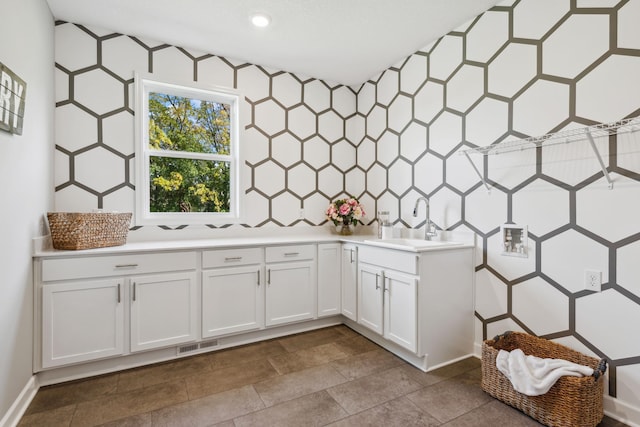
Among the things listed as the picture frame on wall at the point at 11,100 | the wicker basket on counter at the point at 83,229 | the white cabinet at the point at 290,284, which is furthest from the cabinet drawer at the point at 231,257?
the picture frame on wall at the point at 11,100

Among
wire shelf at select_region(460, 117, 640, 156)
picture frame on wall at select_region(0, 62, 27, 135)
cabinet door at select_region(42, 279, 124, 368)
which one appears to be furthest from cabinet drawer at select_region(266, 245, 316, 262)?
picture frame on wall at select_region(0, 62, 27, 135)

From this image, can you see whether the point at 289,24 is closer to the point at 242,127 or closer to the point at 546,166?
the point at 242,127

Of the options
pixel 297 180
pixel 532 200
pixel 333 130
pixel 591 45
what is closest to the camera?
pixel 591 45

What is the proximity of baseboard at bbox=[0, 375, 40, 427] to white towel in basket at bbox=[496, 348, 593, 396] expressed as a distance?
252cm

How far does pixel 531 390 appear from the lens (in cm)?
162

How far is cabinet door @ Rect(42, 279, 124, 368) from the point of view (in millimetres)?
1973

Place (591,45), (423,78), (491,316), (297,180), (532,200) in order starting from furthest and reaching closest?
1. (297,180)
2. (423,78)
3. (491,316)
4. (532,200)
5. (591,45)

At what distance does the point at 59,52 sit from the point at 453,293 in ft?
11.2

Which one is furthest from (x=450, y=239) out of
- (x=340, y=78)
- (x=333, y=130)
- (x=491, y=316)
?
(x=340, y=78)

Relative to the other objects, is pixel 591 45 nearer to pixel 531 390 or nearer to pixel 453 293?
pixel 453 293

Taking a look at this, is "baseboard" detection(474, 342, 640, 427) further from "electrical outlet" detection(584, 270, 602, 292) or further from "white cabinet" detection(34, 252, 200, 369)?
"white cabinet" detection(34, 252, 200, 369)

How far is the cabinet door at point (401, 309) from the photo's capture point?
220 cm

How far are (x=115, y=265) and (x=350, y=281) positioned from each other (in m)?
1.82

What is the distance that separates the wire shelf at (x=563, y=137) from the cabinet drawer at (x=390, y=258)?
33.4 inches
